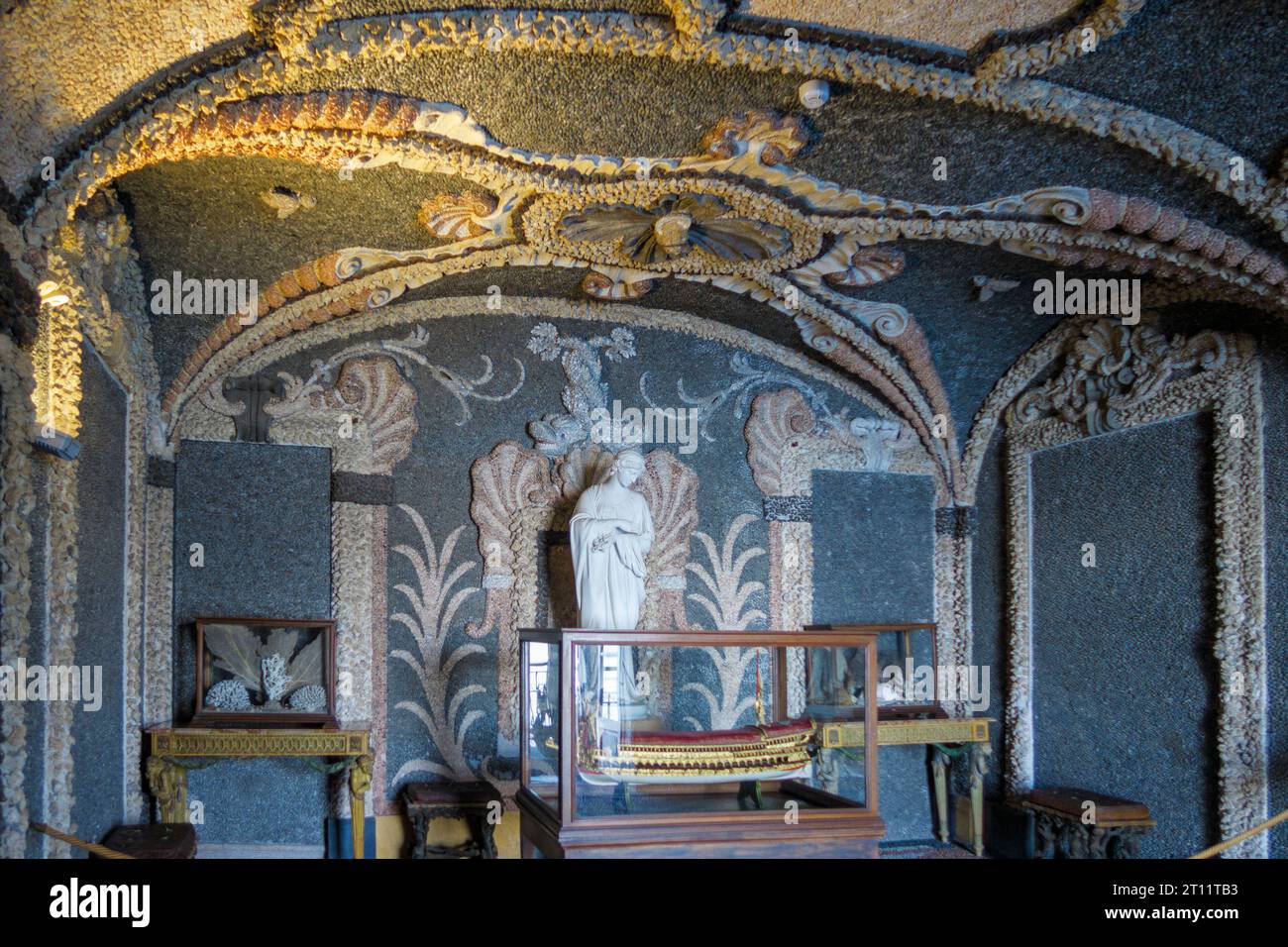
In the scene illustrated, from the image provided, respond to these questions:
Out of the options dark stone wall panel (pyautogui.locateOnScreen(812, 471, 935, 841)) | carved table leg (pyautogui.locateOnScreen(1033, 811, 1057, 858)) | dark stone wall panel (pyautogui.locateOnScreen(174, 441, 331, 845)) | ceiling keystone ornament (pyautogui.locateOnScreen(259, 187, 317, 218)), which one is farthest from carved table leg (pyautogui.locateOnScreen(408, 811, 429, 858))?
carved table leg (pyautogui.locateOnScreen(1033, 811, 1057, 858))

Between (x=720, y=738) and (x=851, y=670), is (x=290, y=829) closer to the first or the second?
(x=720, y=738)

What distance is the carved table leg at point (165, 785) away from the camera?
5949 mm

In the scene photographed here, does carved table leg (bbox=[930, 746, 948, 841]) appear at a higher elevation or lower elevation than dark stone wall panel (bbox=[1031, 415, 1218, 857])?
lower

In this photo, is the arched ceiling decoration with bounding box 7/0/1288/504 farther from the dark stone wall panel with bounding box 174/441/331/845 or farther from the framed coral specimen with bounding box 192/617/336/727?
the framed coral specimen with bounding box 192/617/336/727

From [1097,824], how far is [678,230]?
13.7 feet

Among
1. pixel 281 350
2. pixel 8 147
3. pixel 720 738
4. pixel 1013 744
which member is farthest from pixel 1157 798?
pixel 8 147

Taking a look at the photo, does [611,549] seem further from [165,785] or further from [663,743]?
[165,785]

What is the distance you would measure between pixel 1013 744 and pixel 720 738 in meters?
3.82

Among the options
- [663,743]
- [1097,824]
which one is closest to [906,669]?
[1097,824]

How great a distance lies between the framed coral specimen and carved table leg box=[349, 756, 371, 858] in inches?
12.8

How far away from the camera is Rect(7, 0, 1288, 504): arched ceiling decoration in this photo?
12.7ft

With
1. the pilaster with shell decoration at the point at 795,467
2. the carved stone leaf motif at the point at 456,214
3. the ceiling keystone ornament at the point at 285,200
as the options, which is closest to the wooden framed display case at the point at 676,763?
the carved stone leaf motif at the point at 456,214

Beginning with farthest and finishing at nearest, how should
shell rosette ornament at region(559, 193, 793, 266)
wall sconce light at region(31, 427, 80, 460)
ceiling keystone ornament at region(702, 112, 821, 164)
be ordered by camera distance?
shell rosette ornament at region(559, 193, 793, 266) < ceiling keystone ornament at region(702, 112, 821, 164) < wall sconce light at region(31, 427, 80, 460)

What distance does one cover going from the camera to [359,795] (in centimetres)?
624
